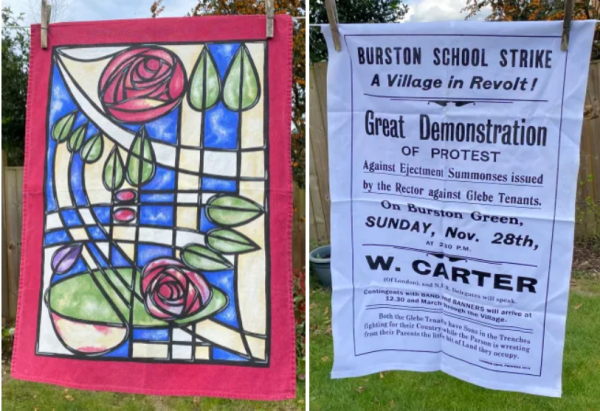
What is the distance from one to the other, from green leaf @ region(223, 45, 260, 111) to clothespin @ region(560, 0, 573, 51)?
863 mm

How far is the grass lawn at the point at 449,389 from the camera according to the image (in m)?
2.16

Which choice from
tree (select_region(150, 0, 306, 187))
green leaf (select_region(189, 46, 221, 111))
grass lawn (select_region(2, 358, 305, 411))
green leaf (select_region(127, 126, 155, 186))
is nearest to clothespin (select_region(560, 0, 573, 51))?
green leaf (select_region(189, 46, 221, 111))

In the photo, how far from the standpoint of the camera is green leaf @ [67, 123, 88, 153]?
1.62m

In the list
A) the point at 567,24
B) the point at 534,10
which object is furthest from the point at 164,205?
the point at 534,10

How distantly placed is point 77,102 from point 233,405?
1.56 meters

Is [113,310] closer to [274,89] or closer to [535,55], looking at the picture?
[274,89]

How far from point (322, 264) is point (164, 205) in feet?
5.80

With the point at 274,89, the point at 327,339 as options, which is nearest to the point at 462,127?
the point at 274,89

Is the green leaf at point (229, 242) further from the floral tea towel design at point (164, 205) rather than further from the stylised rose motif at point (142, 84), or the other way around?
the stylised rose motif at point (142, 84)

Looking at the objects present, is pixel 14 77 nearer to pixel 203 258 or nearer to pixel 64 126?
pixel 64 126

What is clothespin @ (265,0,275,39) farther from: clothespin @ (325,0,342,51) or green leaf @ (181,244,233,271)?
green leaf @ (181,244,233,271)

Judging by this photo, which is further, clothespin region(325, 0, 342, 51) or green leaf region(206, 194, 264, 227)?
green leaf region(206, 194, 264, 227)

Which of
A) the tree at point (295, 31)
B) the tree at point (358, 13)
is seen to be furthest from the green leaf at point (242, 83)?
the tree at point (358, 13)

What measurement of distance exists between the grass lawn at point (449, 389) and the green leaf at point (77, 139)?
5.02 ft
